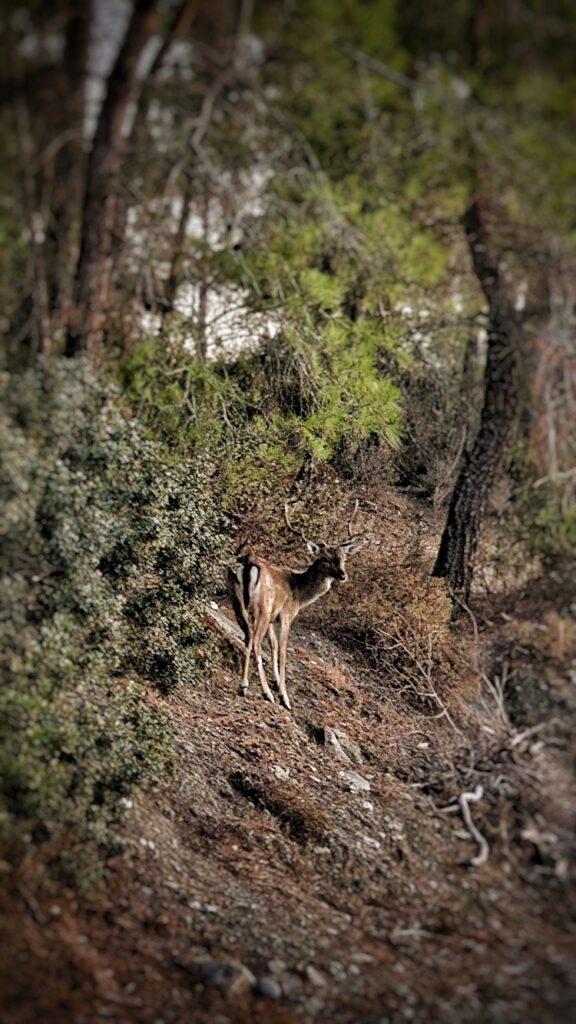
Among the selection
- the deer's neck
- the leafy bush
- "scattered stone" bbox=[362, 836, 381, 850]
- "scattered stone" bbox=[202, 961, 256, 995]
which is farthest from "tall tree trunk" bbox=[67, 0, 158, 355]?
"scattered stone" bbox=[202, 961, 256, 995]

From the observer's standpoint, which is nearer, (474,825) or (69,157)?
(474,825)

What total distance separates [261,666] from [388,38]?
4.55 meters

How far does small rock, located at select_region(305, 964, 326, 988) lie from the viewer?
9.74 ft

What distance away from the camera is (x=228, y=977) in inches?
113

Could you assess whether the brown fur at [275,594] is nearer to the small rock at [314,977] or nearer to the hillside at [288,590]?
the hillside at [288,590]

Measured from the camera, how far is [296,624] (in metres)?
3.81

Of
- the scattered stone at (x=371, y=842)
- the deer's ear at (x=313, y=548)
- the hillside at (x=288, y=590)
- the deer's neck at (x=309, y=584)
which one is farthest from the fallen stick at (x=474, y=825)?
the deer's ear at (x=313, y=548)

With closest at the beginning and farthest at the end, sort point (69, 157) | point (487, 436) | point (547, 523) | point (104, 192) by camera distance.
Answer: point (547, 523) → point (487, 436) → point (104, 192) → point (69, 157)

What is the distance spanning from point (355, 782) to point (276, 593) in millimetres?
823

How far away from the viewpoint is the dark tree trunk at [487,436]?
386 cm

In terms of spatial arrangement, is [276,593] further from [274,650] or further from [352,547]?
[352,547]

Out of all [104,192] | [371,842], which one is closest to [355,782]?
[371,842]

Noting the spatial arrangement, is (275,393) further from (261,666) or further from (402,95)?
(402,95)

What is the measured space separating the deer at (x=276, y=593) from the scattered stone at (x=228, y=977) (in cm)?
109
